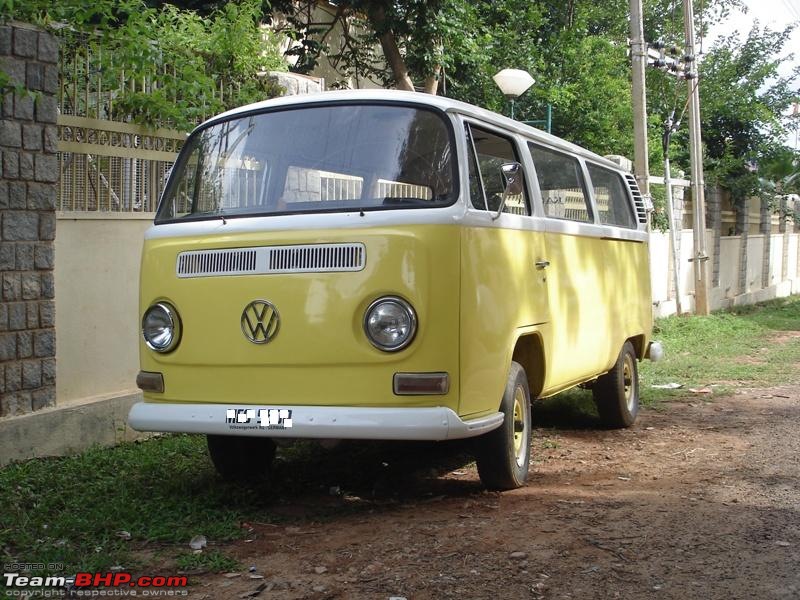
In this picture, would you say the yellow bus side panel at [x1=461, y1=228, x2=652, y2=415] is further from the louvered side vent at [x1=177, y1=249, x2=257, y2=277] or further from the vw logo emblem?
the louvered side vent at [x1=177, y1=249, x2=257, y2=277]

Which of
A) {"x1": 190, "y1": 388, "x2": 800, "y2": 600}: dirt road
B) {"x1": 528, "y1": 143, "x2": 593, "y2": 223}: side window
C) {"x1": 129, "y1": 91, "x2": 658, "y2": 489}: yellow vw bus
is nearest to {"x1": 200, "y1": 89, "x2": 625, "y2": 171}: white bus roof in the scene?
{"x1": 129, "y1": 91, "x2": 658, "y2": 489}: yellow vw bus

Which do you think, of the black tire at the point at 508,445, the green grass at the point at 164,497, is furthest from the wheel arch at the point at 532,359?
the green grass at the point at 164,497

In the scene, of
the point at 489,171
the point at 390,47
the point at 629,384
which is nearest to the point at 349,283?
the point at 489,171

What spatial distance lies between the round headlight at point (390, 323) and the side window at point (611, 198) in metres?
3.19

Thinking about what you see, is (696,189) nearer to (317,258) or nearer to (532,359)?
(532,359)

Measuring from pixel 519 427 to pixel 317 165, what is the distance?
1962 mm

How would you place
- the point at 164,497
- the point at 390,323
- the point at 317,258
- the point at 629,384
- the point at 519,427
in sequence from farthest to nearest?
the point at 629,384, the point at 519,427, the point at 164,497, the point at 317,258, the point at 390,323

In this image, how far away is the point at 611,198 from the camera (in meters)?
8.27

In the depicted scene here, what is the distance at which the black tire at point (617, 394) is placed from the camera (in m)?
8.21

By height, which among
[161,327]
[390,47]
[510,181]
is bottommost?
[161,327]

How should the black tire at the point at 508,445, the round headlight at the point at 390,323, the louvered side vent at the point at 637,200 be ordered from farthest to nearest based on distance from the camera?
1. the louvered side vent at the point at 637,200
2. the black tire at the point at 508,445
3. the round headlight at the point at 390,323

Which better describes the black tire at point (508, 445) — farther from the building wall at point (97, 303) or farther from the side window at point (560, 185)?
the building wall at point (97, 303)

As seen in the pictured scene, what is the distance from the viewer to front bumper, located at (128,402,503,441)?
4902 mm

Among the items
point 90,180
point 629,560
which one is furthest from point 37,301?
point 629,560
